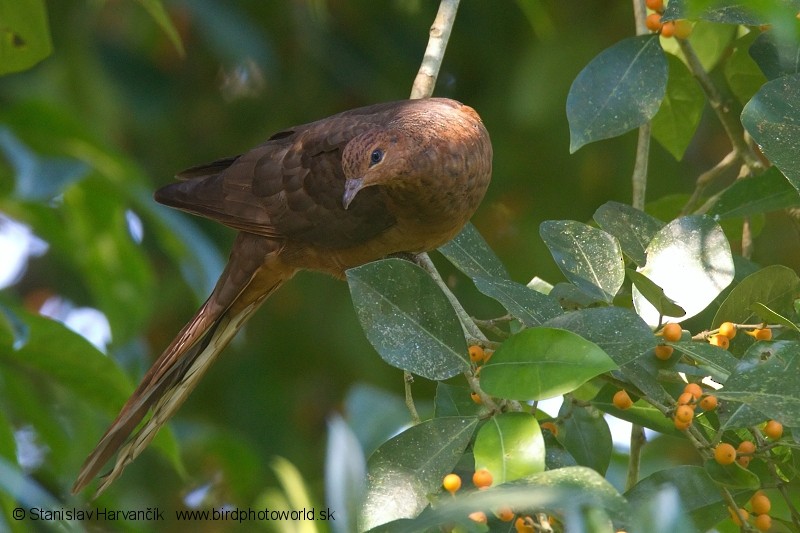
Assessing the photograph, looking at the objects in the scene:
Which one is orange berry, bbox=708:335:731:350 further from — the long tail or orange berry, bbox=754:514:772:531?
the long tail

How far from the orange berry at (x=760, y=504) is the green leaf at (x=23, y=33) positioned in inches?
88.2

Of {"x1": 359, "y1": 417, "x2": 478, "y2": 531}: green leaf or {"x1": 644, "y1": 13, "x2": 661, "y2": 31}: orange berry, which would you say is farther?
{"x1": 644, "y1": 13, "x2": 661, "y2": 31}: orange berry

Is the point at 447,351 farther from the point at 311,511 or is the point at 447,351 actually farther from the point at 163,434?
the point at 163,434

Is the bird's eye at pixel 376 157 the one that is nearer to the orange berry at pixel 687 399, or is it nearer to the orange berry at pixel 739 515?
the orange berry at pixel 687 399

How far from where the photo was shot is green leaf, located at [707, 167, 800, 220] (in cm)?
233

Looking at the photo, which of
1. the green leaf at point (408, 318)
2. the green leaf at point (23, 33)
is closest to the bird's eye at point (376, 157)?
the green leaf at point (23, 33)

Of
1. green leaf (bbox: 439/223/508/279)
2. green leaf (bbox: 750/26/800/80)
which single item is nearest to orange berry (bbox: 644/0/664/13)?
green leaf (bbox: 750/26/800/80)

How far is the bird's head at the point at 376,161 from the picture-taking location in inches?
117

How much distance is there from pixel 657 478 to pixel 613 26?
3.32 m

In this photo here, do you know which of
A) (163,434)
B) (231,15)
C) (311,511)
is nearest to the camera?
(311,511)

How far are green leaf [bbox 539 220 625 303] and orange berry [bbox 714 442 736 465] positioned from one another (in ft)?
1.24

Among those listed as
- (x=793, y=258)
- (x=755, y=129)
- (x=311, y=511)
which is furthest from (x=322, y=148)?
(x=793, y=258)

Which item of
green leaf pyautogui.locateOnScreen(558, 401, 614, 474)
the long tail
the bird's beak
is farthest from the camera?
the long tail

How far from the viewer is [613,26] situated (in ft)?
15.5
